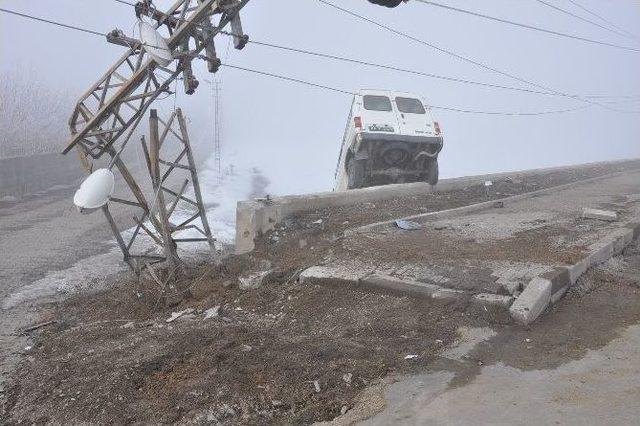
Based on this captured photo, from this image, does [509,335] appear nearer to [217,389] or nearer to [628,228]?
[217,389]

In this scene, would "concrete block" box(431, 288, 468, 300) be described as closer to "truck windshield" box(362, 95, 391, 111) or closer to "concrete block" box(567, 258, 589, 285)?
"concrete block" box(567, 258, 589, 285)

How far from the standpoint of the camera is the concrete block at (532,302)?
16.5 ft

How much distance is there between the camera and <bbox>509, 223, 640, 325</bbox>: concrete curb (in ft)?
16.7

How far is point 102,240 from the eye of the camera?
41.8ft

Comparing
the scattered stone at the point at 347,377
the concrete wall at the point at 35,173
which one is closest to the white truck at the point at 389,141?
the scattered stone at the point at 347,377

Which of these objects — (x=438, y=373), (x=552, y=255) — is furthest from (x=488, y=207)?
(x=438, y=373)

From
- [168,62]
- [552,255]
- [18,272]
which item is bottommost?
[18,272]

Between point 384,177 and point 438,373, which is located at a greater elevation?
point 384,177

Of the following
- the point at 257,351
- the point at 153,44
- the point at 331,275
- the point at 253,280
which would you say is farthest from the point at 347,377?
the point at 153,44

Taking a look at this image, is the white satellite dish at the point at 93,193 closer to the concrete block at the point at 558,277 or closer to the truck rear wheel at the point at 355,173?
the concrete block at the point at 558,277

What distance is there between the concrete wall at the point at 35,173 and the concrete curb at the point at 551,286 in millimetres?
17351

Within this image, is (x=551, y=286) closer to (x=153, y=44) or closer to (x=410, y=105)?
(x=153, y=44)

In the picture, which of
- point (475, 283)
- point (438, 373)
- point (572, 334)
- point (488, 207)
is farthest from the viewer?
point (488, 207)

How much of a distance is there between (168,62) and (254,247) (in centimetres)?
331
